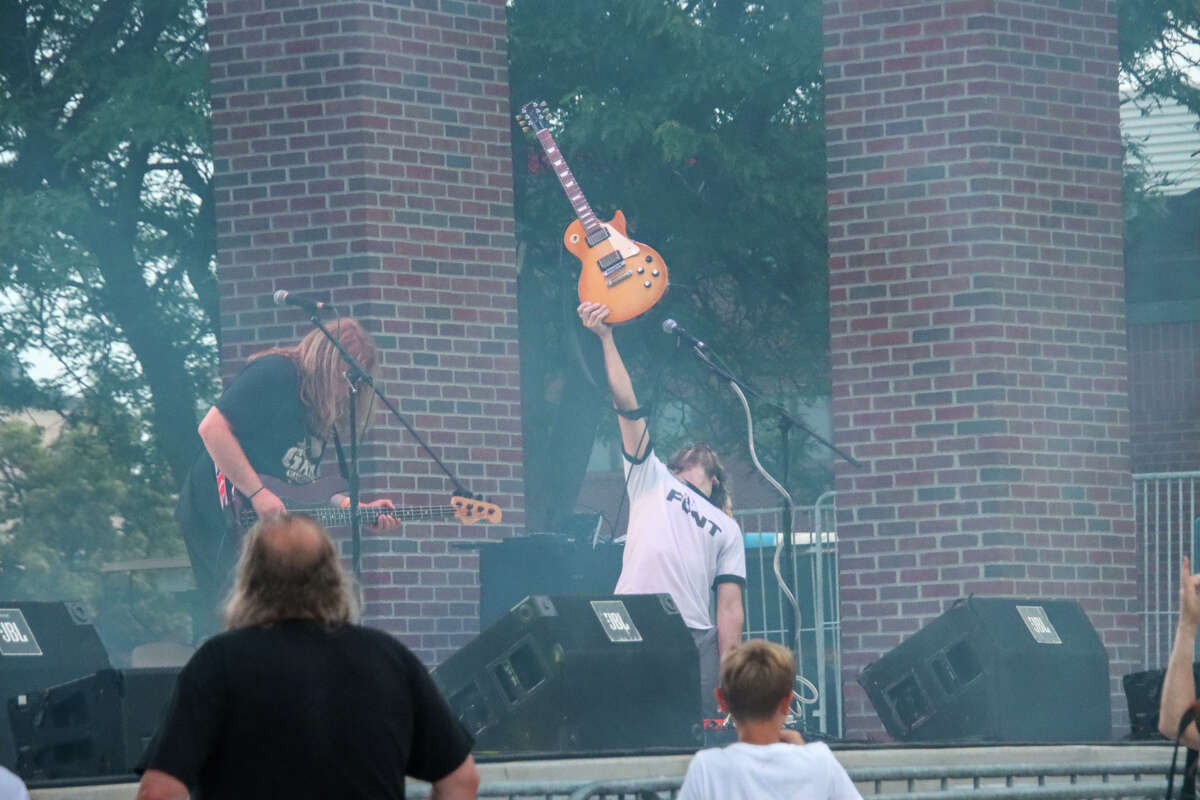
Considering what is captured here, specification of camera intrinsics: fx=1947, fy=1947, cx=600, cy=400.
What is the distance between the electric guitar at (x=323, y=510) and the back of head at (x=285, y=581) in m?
3.87

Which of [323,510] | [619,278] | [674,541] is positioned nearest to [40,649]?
[323,510]

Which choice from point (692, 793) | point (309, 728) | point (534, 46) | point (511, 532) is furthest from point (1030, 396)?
point (309, 728)

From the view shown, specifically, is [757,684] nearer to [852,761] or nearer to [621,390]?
[852,761]

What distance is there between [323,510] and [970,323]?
3.49 meters

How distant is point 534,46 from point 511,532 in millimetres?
4386

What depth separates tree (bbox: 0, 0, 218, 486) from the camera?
1266cm

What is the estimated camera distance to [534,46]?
13.1m

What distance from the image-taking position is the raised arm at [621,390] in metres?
7.93

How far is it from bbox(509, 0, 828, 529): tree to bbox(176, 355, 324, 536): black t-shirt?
5.51 meters

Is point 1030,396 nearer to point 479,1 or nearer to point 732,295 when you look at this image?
point 479,1

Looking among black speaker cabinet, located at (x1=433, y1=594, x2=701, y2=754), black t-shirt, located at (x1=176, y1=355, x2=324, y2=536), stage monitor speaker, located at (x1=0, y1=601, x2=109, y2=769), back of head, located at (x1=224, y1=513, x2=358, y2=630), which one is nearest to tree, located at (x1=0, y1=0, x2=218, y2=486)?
black t-shirt, located at (x1=176, y1=355, x2=324, y2=536)

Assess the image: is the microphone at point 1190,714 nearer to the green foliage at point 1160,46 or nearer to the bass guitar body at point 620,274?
the bass guitar body at point 620,274

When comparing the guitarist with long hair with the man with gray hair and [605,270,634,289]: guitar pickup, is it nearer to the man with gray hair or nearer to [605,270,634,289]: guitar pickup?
[605,270,634,289]: guitar pickup

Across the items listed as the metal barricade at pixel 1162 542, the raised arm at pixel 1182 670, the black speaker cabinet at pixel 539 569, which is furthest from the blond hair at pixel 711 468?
the raised arm at pixel 1182 670
